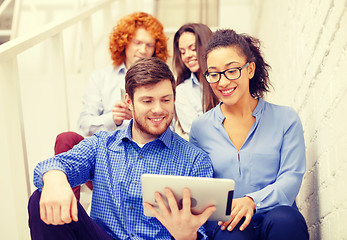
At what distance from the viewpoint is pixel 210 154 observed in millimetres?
1536

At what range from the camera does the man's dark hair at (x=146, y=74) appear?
144 cm

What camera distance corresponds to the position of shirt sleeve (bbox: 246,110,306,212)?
1.37 meters

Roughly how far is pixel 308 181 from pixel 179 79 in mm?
946

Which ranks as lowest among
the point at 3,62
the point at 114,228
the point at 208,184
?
the point at 114,228

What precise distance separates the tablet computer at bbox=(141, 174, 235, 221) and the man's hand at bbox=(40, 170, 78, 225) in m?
0.22

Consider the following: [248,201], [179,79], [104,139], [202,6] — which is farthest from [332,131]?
[202,6]

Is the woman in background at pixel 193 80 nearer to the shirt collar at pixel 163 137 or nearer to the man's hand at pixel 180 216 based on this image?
the shirt collar at pixel 163 137

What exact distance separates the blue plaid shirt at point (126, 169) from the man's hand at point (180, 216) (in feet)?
0.50

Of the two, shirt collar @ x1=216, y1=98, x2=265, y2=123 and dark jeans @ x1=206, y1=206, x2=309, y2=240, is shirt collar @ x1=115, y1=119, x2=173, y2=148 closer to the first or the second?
shirt collar @ x1=216, y1=98, x2=265, y2=123

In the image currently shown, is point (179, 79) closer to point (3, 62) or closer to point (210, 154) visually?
point (210, 154)

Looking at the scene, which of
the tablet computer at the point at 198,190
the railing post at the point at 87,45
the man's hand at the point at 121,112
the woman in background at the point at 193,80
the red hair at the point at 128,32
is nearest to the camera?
the tablet computer at the point at 198,190

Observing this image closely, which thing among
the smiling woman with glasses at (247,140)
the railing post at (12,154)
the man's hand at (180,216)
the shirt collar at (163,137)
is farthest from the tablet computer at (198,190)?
the railing post at (12,154)

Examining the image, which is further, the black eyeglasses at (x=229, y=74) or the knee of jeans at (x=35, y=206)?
the black eyeglasses at (x=229, y=74)

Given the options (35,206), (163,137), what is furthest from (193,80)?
(35,206)
